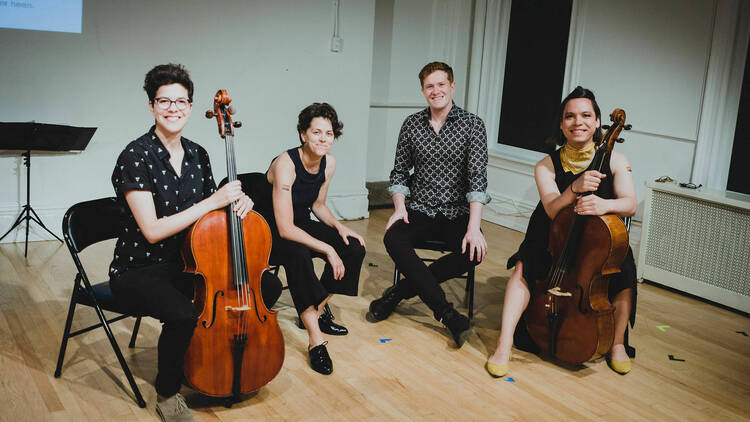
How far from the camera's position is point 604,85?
16.1 feet

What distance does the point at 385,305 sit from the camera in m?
3.42

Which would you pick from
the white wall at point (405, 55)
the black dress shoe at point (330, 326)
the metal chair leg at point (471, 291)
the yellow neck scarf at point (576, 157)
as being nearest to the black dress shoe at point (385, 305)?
the black dress shoe at point (330, 326)

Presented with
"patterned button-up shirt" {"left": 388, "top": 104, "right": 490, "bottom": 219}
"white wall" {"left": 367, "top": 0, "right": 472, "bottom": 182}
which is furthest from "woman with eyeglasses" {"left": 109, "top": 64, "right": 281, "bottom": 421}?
"white wall" {"left": 367, "top": 0, "right": 472, "bottom": 182}

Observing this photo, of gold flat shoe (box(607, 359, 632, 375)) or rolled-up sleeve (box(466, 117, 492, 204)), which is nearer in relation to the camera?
gold flat shoe (box(607, 359, 632, 375))

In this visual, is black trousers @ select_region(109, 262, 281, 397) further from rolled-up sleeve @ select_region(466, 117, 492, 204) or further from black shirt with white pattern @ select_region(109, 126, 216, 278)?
rolled-up sleeve @ select_region(466, 117, 492, 204)

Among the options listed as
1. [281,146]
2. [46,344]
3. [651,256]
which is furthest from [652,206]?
[46,344]

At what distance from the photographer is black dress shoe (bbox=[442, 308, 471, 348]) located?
10.1 ft

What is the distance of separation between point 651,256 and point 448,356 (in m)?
1.84

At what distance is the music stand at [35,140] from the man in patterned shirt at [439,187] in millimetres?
2044

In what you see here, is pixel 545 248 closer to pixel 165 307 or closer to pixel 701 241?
pixel 701 241

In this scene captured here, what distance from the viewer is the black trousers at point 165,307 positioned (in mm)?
2244

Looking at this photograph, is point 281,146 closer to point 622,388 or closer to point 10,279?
point 10,279

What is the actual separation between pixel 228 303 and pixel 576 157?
5.33ft

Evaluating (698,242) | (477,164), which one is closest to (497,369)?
(477,164)
